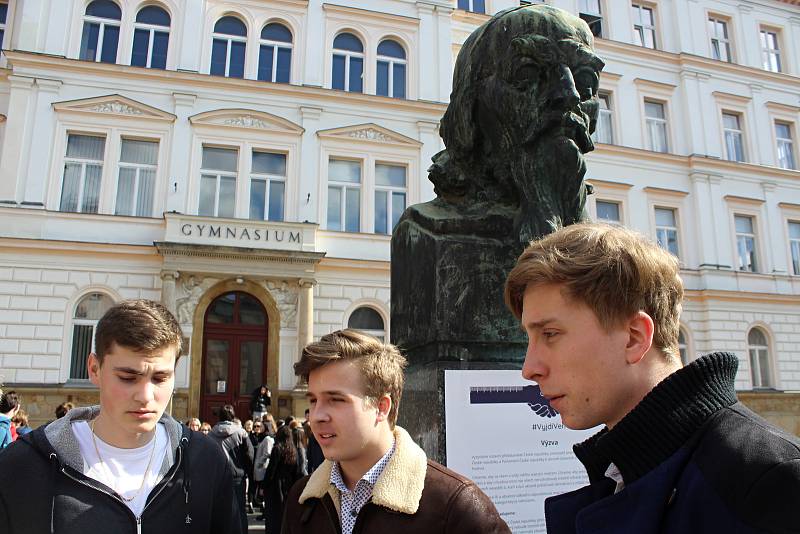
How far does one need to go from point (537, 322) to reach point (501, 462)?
1.20 metres

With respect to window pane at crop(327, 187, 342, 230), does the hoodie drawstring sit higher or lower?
lower

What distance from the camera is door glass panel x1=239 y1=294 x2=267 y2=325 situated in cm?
1518

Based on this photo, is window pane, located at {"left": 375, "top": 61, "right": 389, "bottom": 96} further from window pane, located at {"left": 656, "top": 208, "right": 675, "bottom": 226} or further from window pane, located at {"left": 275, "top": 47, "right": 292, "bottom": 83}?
window pane, located at {"left": 656, "top": 208, "right": 675, "bottom": 226}

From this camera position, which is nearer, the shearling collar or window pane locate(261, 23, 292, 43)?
the shearling collar

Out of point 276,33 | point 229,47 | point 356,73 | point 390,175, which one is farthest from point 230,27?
point 390,175

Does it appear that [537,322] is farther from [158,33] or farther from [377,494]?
[158,33]

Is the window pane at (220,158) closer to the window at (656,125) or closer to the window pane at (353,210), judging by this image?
the window pane at (353,210)


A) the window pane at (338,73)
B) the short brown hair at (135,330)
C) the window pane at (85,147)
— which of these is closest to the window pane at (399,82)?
the window pane at (338,73)

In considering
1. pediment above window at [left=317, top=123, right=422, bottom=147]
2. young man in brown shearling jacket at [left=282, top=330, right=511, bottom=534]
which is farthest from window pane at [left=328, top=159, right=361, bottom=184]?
young man in brown shearling jacket at [left=282, top=330, right=511, bottom=534]

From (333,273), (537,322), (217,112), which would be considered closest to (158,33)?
(217,112)

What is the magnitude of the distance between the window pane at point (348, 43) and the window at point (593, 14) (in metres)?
7.97

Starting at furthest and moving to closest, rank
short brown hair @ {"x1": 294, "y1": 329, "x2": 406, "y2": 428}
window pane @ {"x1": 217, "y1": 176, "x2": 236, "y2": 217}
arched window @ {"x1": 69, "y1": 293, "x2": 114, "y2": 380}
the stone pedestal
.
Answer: window pane @ {"x1": 217, "y1": 176, "x2": 236, "y2": 217} < arched window @ {"x1": 69, "y1": 293, "x2": 114, "y2": 380} < the stone pedestal < short brown hair @ {"x1": 294, "y1": 329, "x2": 406, "y2": 428}

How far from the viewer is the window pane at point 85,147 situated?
15109mm

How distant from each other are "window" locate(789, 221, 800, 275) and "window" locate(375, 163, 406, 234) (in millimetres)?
13581
